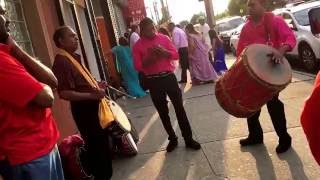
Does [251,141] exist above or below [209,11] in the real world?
below

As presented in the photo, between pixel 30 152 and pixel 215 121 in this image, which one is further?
pixel 215 121

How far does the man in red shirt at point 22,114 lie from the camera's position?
8.48 ft

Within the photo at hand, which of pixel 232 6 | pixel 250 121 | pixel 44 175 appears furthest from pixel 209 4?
pixel 232 6

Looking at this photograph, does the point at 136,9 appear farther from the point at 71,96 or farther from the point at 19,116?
the point at 19,116

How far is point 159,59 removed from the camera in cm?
606

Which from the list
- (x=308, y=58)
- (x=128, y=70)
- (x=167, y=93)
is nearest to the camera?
(x=167, y=93)

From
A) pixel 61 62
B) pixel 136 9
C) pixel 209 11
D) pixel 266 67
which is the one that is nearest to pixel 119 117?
pixel 61 62

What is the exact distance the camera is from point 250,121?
5.95 metres

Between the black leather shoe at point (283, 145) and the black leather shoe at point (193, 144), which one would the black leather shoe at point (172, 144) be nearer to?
the black leather shoe at point (193, 144)

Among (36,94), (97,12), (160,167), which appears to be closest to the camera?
(36,94)

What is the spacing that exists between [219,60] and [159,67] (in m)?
8.29

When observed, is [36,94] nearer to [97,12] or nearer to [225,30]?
[97,12]

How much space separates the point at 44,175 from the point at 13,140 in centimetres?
25

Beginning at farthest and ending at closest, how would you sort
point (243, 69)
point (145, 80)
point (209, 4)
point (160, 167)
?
point (209, 4) < point (145, 80) < point (160, 167) < point (243, 69)
